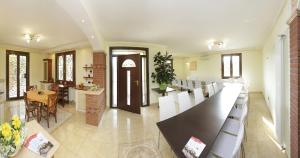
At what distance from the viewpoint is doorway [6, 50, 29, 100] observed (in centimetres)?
692

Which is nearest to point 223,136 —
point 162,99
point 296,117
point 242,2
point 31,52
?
point 296,117

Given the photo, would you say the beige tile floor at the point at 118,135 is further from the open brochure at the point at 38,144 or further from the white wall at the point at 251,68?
the white wall at the point at 251,68

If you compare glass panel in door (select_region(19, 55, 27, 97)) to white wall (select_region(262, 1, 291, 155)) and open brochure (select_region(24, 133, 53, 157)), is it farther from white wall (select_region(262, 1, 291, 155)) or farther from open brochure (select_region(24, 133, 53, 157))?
white wall (select_region(262, 1, 291, 155))

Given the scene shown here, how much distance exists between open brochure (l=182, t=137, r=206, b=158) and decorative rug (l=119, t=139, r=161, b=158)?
1.27m

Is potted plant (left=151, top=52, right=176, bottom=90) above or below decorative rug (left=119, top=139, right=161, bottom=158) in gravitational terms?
above

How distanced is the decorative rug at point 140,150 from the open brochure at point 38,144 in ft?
4.60

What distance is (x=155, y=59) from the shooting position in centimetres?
614

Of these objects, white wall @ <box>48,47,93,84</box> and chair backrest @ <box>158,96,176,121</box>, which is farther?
white wall @ <box>48,47,93,84</box>

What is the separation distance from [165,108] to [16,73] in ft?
25.4

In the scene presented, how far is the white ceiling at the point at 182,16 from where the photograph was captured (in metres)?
2.82

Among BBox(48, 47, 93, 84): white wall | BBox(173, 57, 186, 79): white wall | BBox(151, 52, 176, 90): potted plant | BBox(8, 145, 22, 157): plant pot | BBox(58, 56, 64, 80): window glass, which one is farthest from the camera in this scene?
BBox(173, 57, 186, 79): white wall

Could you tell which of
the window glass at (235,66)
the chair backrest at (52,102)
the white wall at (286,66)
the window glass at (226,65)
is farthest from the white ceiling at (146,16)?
the window glass at (226,65)

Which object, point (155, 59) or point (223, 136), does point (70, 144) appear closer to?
point (223, 136)

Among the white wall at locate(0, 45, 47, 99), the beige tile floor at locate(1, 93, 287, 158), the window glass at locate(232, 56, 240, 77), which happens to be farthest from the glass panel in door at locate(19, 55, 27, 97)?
the window glass at locate(232, 56, 240, 77)
